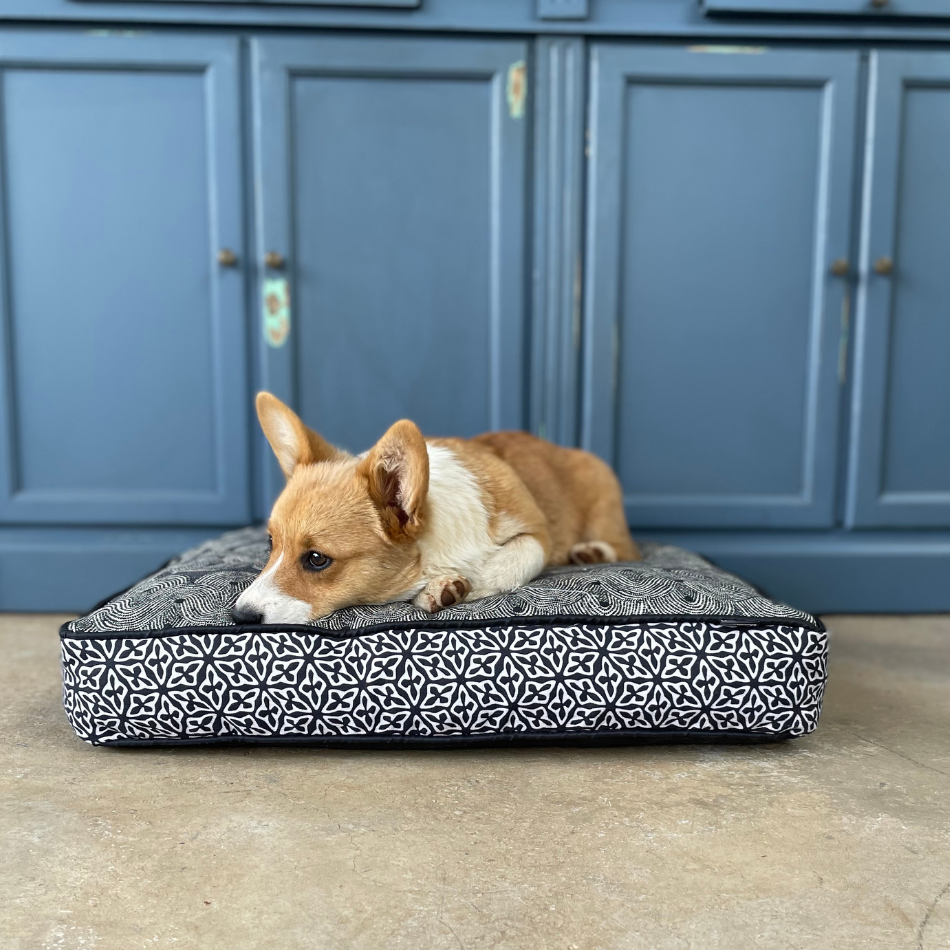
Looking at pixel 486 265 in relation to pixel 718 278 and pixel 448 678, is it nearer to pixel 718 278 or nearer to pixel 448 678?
pixel 718 278

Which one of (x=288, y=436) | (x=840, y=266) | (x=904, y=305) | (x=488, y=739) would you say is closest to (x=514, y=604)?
(x=488, y=739)

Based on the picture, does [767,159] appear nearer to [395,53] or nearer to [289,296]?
Result: [395,53]

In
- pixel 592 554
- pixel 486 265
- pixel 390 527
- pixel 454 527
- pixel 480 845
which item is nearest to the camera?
pixel 480 845

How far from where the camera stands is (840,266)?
2658 millimetres

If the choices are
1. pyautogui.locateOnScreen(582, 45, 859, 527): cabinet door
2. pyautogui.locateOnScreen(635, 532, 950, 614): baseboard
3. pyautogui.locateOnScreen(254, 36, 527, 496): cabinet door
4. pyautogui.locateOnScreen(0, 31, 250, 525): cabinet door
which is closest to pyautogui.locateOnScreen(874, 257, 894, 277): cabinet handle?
pyautogui.locateOnScreen(582, 45, 859, 527): cabinet door

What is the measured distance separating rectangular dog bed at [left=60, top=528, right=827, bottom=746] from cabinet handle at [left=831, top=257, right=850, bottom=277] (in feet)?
4.87

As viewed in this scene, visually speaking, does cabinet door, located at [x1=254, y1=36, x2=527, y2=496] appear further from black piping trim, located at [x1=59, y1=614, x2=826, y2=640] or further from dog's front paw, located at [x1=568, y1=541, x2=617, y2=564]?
black piping trim, located at [x1=59, y1=614, x2=826, y2=640]

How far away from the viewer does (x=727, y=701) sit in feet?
5.24

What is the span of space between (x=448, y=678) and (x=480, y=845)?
0.34 metres

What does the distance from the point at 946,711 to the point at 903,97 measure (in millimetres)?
1918

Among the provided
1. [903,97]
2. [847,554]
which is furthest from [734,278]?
[847,554]

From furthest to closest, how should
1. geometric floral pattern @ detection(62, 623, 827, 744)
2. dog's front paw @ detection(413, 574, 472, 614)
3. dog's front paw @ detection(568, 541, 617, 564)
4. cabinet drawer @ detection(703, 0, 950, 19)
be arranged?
cabinet drawer @ detection(703, 0, 950, 19) → dog's front paw @ detection(568, 541, 617, 564) → dog's front paw @ detection(413, 574, 472, 614) → geometric floral pattern @ detection(62, 623, 827, 744)

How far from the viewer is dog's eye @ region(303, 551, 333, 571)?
1.66m

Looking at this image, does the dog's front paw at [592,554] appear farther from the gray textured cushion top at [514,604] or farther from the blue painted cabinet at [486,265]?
the blue painted cabinet at [486,265]
